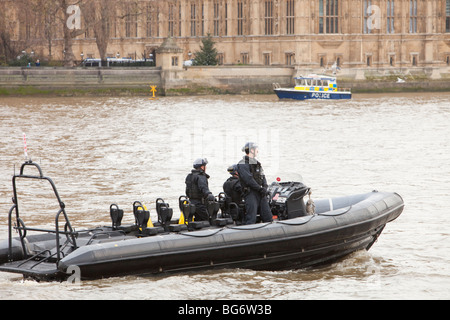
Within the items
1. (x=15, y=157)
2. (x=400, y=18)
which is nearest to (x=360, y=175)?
(x=15, y=157)

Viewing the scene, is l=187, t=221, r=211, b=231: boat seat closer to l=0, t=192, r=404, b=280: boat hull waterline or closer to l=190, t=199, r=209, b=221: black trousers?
l=0, t=192, r=404, b=280: boat hull waterline

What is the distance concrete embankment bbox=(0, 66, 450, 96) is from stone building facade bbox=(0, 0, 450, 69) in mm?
2995

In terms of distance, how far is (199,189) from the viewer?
15.0 metres

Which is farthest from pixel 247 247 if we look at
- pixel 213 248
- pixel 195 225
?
pixel 195 225

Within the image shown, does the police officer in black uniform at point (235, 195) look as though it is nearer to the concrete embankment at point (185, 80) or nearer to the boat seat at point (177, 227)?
the boat seat at point (177, 227)

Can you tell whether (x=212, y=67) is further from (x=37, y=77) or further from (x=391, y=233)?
(x=391, y=233)

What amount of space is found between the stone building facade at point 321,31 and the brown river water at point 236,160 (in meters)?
11.8

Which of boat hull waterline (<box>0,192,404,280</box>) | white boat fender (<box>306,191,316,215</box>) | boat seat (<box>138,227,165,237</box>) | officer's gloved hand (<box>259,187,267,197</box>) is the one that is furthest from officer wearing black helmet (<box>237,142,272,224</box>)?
boat seat (<box>138,227,165,237</box>)

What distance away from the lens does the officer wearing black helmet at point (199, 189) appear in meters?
15.0

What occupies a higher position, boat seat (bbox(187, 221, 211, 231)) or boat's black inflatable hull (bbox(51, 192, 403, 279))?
boat seat (bbox(187, 221, 211, 231))

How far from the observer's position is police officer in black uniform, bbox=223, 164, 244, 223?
15250mm
